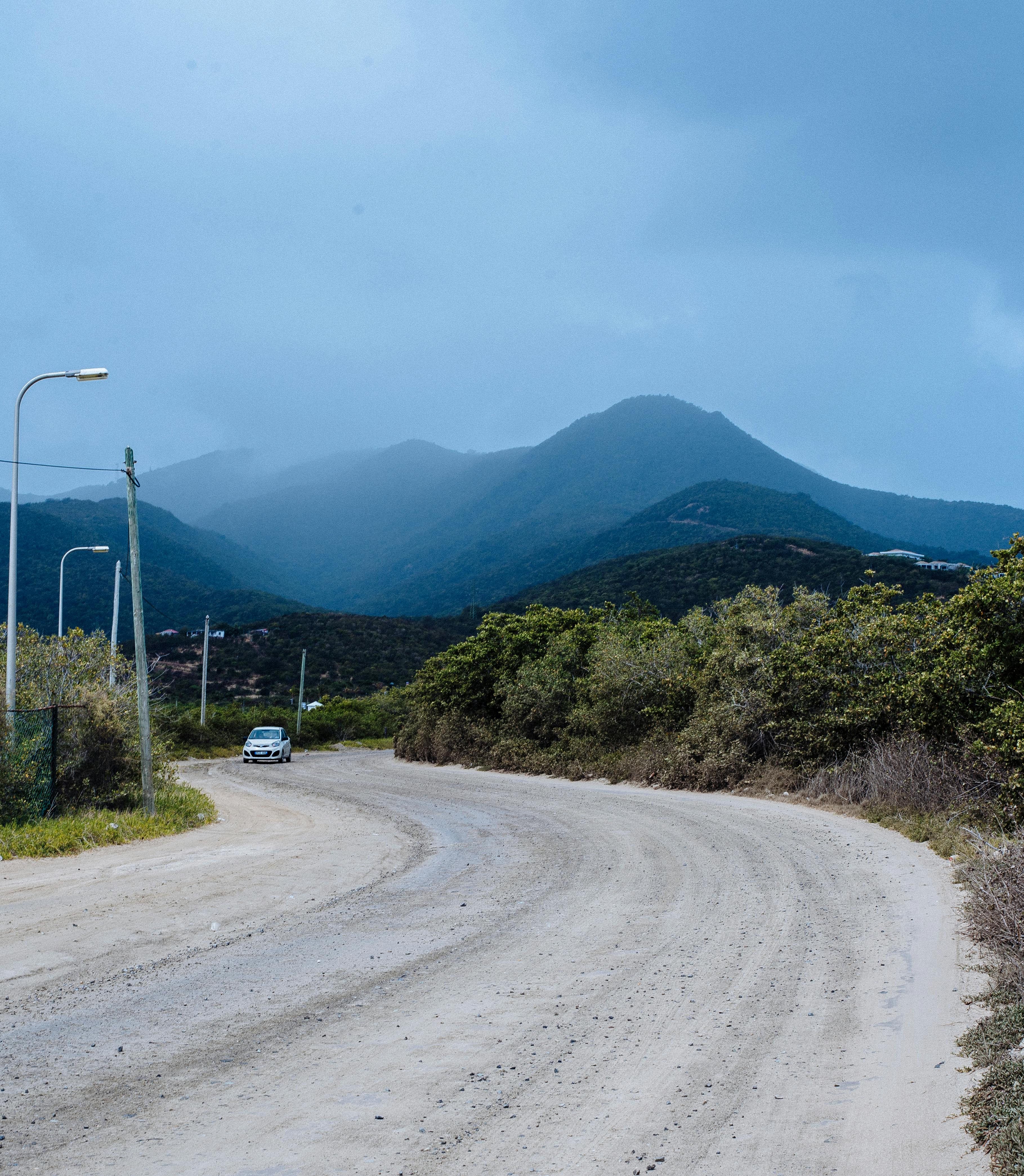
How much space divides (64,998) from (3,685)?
39.4 feet

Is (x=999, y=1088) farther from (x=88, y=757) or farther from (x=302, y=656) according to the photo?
(x=302, y=656)

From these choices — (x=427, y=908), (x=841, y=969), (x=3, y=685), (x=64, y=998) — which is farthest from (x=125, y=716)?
(x=841, y=969)

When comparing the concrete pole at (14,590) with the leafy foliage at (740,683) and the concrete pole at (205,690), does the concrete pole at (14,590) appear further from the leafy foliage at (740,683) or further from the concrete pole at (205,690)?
the concrete pole at (205,690)

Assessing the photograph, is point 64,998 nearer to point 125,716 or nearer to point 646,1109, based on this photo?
point 646,1109

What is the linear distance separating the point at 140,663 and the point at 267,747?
27498mm

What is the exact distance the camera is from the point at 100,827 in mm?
14445

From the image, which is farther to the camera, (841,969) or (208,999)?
(841,969)

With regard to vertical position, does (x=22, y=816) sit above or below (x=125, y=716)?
below

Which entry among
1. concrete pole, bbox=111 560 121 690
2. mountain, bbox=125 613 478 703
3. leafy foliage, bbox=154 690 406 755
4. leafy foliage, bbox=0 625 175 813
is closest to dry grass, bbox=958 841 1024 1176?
leafy foliage, bbox=0 625 175 813

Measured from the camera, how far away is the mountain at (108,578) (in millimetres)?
89938

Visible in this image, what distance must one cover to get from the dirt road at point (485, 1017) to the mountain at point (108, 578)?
60.8m

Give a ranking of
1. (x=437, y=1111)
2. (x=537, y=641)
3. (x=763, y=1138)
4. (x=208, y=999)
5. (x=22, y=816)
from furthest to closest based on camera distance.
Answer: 1. (x=537, y=641)
2. (x=22, y=816)
3. (x=208, y=999)
4. (x=437, y=1111)
5. (x=763, y=1138)

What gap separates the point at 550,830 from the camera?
16.1 m

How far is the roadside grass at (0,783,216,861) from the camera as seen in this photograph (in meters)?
13.0
